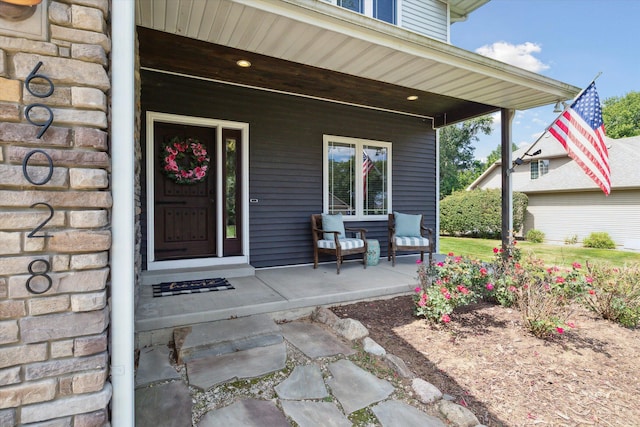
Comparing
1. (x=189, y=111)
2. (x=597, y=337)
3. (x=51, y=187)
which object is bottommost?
(x=597, y=337)

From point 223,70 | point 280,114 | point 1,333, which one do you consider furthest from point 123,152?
point 280,114

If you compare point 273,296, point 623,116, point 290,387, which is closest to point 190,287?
point 273,296

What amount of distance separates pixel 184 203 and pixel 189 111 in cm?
121

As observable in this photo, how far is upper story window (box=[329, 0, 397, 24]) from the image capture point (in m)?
5.57

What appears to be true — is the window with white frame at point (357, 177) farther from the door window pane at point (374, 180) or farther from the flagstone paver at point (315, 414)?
the flagstone paver at point (315, 414)

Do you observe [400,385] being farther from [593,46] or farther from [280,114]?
[593,46]

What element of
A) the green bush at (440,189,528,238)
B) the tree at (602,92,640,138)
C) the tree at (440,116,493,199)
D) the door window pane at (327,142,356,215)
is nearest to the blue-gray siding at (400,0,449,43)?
the door window pane at (327,142,356,215)

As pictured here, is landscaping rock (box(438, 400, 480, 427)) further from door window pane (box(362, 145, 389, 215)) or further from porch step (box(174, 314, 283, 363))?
door window pane (box(362, 145, 389, 215))

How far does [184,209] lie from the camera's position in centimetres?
441

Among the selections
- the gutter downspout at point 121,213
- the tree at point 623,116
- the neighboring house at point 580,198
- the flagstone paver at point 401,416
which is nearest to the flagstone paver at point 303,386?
the flagstone paver at point 401,416

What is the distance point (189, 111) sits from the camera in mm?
4234

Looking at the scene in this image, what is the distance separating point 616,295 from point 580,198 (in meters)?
10.9

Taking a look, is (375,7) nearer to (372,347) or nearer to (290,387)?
(372,347)

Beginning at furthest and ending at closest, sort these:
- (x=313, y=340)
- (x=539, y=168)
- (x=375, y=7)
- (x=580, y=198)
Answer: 1. (x=539, y=168)
2. (x=580, y=198)
3. (x=375, y=7)
4. (x=313, y=340)
